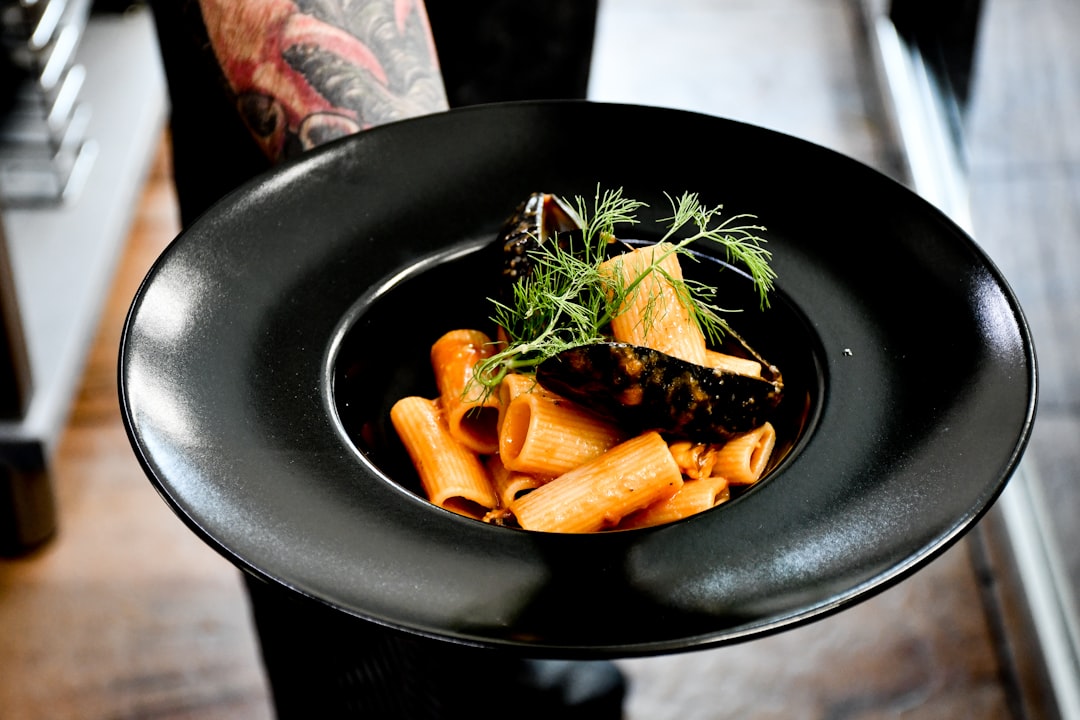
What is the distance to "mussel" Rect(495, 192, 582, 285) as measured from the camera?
0.92 meters

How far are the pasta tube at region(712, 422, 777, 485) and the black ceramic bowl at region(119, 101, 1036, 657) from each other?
0.05 meters

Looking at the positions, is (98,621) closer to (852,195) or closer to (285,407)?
(285,407)

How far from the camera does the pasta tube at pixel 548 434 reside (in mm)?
887

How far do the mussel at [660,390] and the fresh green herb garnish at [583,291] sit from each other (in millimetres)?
20

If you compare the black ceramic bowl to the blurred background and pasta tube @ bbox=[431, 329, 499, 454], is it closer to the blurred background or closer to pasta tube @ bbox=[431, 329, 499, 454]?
pasta tube @ bbox=[431, 329, 499, 454]

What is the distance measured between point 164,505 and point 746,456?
4.95 ft

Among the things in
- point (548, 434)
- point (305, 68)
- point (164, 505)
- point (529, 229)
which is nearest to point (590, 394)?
point (548, 434)

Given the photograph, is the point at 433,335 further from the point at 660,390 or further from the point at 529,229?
the point at 660,390

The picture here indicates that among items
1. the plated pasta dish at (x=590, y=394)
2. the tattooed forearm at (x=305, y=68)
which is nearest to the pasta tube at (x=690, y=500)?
the plated pasta dish at (x=590, y=394)

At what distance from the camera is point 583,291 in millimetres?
937

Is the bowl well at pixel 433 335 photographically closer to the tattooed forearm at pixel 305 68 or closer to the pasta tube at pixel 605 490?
the pasta tube at pixel 605 490

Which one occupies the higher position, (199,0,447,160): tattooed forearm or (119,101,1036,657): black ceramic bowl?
(199,0,447,160): tattooed forearm

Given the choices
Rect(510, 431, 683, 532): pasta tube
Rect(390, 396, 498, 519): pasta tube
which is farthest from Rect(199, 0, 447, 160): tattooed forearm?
Rect(510, 431, 683, 532): pasta tube

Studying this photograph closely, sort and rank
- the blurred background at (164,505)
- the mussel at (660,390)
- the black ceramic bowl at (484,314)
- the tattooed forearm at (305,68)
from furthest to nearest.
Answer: the blurred background at (164,505)
the tattooed forearm at (305,68)
the mussel at (660,390)
the black ceramic bowl at (484,314)
